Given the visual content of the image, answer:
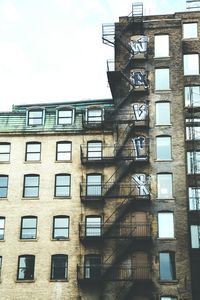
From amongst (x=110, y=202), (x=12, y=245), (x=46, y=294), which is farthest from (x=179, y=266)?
(x=12, y=245)

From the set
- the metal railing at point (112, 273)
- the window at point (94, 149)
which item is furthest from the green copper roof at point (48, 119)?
the metal railing at point (112, 273)

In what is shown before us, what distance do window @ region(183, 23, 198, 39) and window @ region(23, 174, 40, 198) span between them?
17.9 metres

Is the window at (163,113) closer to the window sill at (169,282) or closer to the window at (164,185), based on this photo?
the window at (164,185)

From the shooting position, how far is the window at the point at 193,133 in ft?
143

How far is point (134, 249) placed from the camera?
134ft

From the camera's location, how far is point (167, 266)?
40.2 meters

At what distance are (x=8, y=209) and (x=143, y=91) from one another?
14.7 m

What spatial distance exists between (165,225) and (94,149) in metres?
8.59

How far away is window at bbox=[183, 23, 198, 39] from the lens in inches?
1847

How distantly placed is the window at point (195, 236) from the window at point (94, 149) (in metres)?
9.49

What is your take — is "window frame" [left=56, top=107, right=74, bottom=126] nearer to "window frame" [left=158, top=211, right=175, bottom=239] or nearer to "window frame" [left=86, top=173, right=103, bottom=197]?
"window frame" [left=86, top=173, right=103, bottom=197]

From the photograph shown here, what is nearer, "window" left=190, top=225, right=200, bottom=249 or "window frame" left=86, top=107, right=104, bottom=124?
"window" left=190, top=225, right=200, bottom=249

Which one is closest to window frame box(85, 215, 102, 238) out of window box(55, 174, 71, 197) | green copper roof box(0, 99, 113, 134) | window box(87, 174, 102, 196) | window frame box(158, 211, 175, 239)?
window box(87, 174, 102, 196)

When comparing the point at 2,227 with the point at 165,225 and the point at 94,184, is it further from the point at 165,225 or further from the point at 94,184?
the point at 165,225
